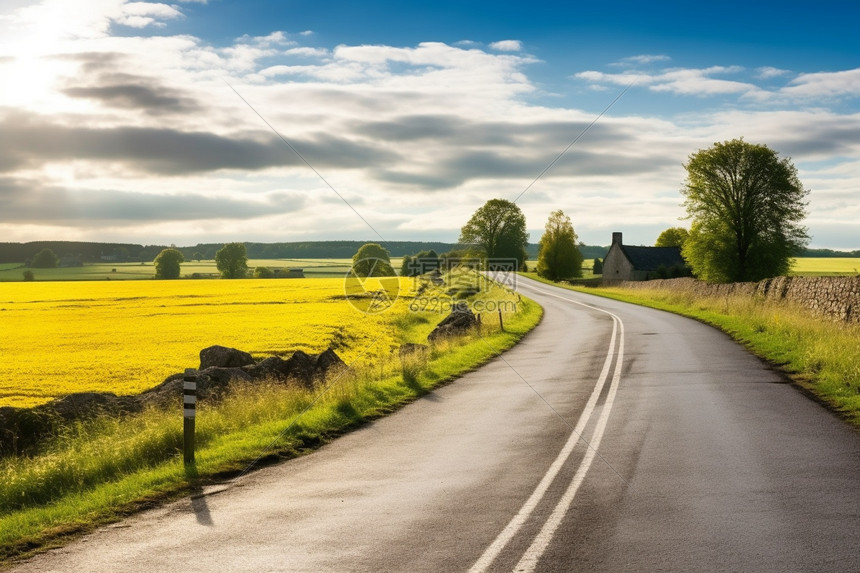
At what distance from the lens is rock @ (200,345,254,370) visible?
2173 cm

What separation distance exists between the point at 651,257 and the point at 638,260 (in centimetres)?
267

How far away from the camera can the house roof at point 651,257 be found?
89938 millimetres

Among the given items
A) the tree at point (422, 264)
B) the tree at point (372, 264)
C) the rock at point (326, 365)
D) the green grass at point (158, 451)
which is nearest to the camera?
the green grass at point (158, 451)

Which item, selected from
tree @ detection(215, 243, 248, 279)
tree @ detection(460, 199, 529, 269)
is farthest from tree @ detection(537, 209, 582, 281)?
tree @ detection(215, 243, 248, 279)

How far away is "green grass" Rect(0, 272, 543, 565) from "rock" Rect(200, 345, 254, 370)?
5.94 metres

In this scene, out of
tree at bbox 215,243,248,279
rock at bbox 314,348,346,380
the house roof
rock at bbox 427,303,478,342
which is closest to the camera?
rock at bbox 314,348,346,380

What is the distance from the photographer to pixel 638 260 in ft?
297

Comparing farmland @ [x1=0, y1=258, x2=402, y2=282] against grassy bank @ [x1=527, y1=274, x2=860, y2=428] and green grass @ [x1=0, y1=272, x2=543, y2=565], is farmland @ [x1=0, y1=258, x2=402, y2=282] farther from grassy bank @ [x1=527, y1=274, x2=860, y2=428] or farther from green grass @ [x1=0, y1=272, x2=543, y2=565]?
green grass @ [x1=0, y1=272, x2=543, y2=565]

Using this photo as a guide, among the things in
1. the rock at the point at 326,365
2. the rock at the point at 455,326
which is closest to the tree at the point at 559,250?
the rock at the point at 455,326

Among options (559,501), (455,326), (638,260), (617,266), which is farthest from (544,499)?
(617,266)

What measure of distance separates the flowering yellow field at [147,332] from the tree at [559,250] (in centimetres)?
3348

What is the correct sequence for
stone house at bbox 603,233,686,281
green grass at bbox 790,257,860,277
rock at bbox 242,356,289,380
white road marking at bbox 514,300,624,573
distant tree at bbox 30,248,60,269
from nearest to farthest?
white road marking at bbox 514,300,624,573
rock at bbox 242,356,289,380
green grass at bbox 790,257,860,277
stone house at bbox 603,233,686,281
distant tree at bbox 30,248,60,269

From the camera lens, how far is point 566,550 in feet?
18.9

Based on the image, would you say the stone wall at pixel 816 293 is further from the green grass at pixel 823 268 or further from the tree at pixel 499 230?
the tree at pixel 499 230
